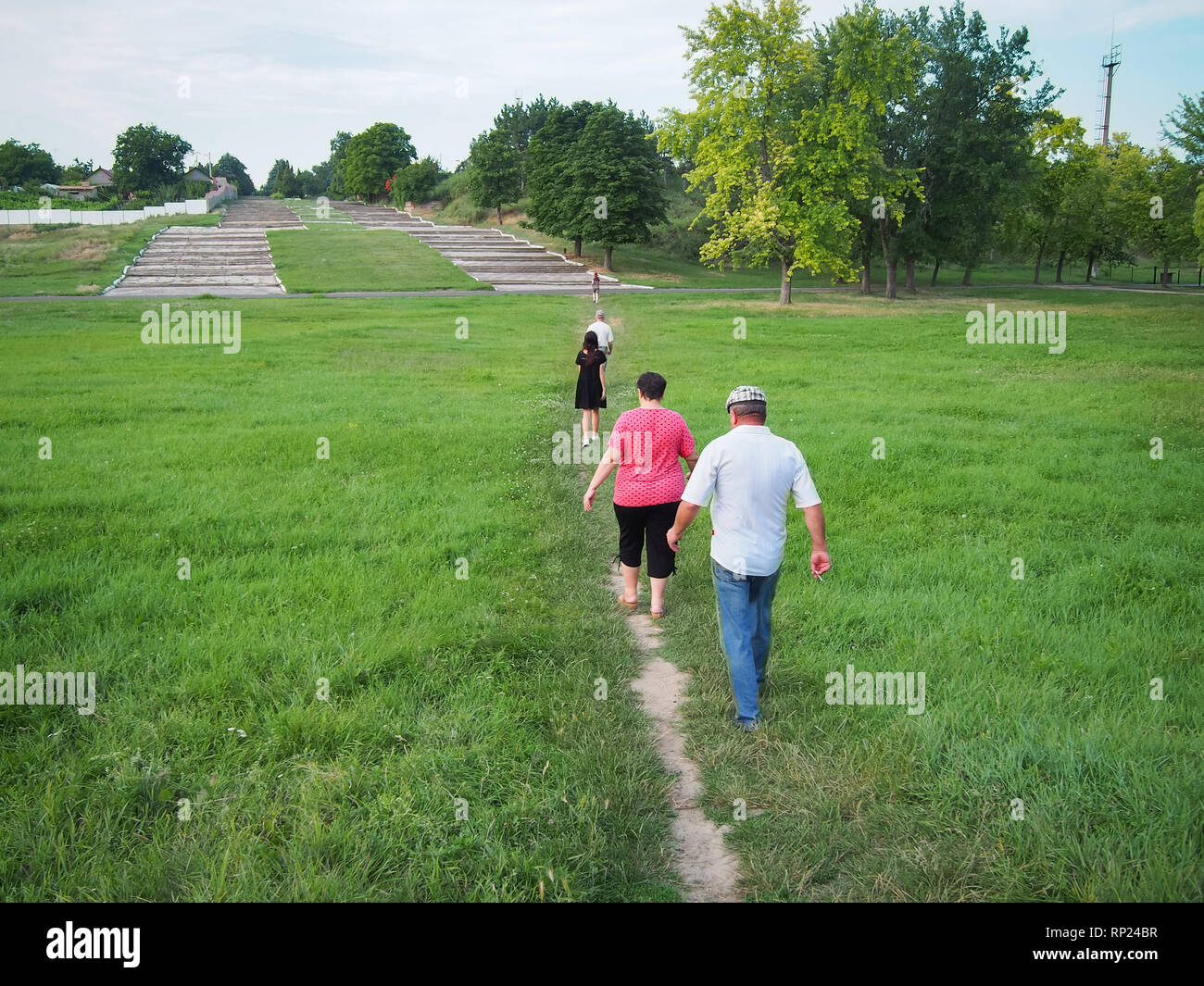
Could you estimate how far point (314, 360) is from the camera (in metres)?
22.0

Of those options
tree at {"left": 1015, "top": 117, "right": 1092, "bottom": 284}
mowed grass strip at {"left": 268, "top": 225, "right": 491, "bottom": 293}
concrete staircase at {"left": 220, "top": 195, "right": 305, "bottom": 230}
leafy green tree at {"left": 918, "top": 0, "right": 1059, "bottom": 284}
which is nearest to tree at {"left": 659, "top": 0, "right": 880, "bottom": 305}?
leafy green tree at {"left": 918, "top": 0, "right": 1059, "bottom": 284}

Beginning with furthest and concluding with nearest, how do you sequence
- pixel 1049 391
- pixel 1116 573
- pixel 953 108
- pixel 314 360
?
1. pixel 953 108
2. pixel 314 360
3. pixel 1049 391
4. pixel 1116 573

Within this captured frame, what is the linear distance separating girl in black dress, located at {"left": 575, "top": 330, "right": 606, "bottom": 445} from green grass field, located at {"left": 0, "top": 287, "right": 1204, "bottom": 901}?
2.12ft

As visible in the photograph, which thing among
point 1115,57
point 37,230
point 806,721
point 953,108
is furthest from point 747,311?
point 1115,57

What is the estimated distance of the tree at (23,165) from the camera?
114m

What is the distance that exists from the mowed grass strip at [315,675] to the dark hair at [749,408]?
2.08 meters

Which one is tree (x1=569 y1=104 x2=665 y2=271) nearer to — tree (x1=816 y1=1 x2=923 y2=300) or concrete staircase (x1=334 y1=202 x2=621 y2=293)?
concrete staircase (x1=334 y1=202 x2=621 y2=293)

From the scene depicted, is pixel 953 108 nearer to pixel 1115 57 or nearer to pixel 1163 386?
pixel 1163 386

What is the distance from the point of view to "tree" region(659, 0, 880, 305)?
38062 millimetres

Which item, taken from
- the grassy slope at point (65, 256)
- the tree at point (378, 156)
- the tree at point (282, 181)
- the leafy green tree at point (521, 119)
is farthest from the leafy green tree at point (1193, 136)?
the tree at point (282, 181)

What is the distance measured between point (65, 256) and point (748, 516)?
210 ft

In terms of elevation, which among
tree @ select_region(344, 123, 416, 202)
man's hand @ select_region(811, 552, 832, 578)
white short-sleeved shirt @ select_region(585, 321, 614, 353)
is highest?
tree @ select_region(344, 123, 416, 202)

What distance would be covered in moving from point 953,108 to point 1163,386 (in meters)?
33.2

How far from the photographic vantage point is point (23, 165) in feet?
386
